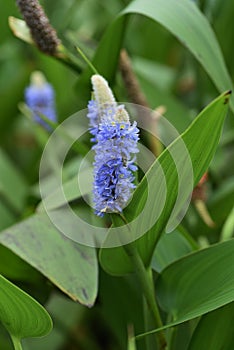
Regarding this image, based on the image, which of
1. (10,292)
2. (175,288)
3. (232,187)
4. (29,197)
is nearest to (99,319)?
(29,197)

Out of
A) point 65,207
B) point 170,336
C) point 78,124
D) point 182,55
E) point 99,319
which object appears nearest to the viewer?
point 170,336

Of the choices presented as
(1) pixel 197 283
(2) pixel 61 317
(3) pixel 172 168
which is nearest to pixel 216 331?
(1) pixel 197 283

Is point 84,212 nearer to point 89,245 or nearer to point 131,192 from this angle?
point 89,245

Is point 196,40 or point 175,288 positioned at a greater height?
point 196,40

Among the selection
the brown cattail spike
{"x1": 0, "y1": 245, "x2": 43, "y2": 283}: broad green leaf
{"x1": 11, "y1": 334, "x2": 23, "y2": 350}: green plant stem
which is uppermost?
the brown cattail spike

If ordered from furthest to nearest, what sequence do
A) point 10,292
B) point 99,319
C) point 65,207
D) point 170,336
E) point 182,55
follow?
point 182,55, point 99,319, point 65,207, point 170,336, point 10,292

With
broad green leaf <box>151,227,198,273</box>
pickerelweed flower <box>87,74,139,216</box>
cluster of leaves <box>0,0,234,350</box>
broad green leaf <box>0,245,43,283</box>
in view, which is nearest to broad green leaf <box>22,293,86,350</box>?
cluster of leaves <box>0,0,234,350</box>

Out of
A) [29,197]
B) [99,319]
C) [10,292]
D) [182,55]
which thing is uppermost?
[10,292]

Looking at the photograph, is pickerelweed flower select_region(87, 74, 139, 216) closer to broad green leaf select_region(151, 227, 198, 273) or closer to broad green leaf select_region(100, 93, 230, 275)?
broad green leaf select_region(100, 93, 230, 275)
